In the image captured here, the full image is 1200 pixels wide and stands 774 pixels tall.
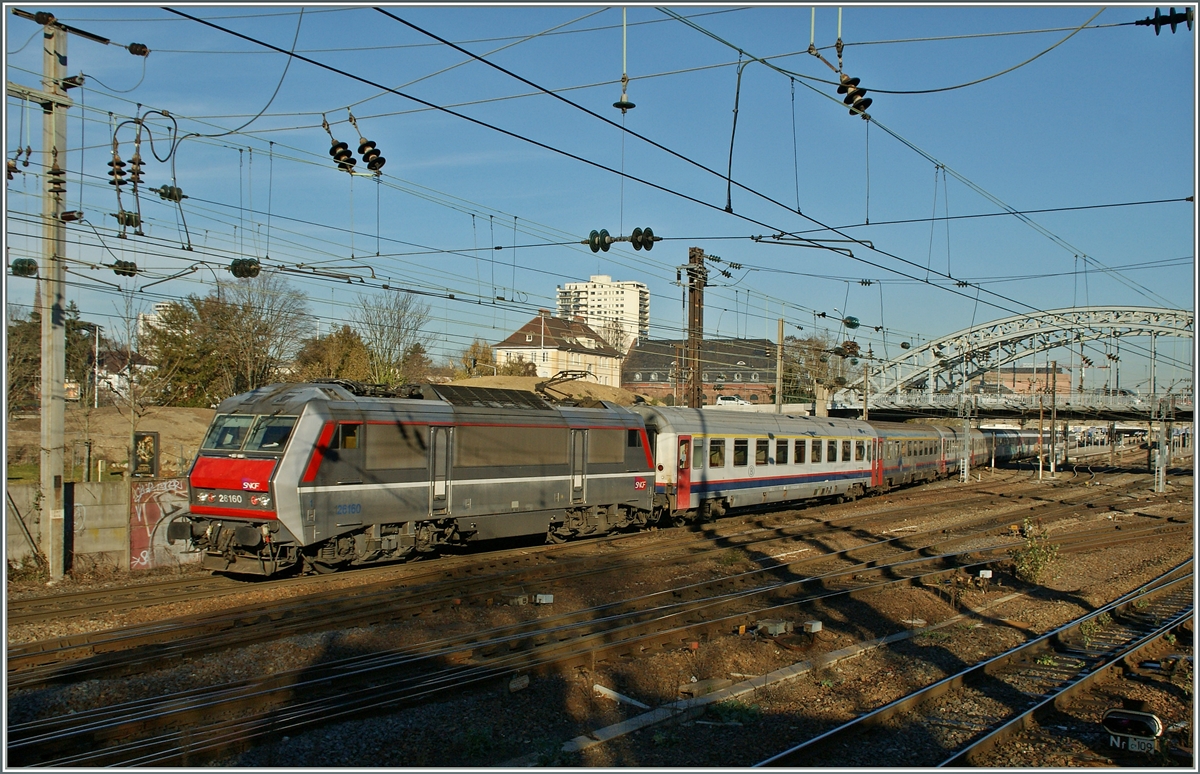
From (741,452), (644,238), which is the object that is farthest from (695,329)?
(644,238)

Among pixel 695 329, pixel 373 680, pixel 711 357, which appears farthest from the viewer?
pixel 711 357

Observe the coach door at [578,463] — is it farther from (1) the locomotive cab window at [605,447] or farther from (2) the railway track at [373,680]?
(2) the railway track at [373,680]

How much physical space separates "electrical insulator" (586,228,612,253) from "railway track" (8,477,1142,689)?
20.4 feet

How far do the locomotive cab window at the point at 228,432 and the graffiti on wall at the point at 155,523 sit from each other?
363cm

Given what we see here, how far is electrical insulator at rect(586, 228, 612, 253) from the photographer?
1680cm

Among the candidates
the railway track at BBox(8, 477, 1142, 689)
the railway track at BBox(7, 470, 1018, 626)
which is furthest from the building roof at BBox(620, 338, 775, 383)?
the railway track at BBox(7, 470, 1018, 626)

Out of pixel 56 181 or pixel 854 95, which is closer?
pixel 854 95

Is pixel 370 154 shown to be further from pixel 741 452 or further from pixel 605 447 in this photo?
pixel 741 452

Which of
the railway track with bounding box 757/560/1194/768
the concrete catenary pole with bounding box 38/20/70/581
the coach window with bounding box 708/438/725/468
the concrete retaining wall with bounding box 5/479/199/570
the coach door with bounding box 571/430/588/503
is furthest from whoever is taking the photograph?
the coach window with bounding box 708/438/725/468

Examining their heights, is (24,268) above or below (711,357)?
below

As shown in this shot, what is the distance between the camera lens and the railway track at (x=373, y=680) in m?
7.41

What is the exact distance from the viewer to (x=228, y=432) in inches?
580

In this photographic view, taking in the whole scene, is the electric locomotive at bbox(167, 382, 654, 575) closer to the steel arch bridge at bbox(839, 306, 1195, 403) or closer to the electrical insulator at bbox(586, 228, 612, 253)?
the electrical insulator at bbox(586, 228, 612, 253)

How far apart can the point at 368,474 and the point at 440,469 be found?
1.59 meters
